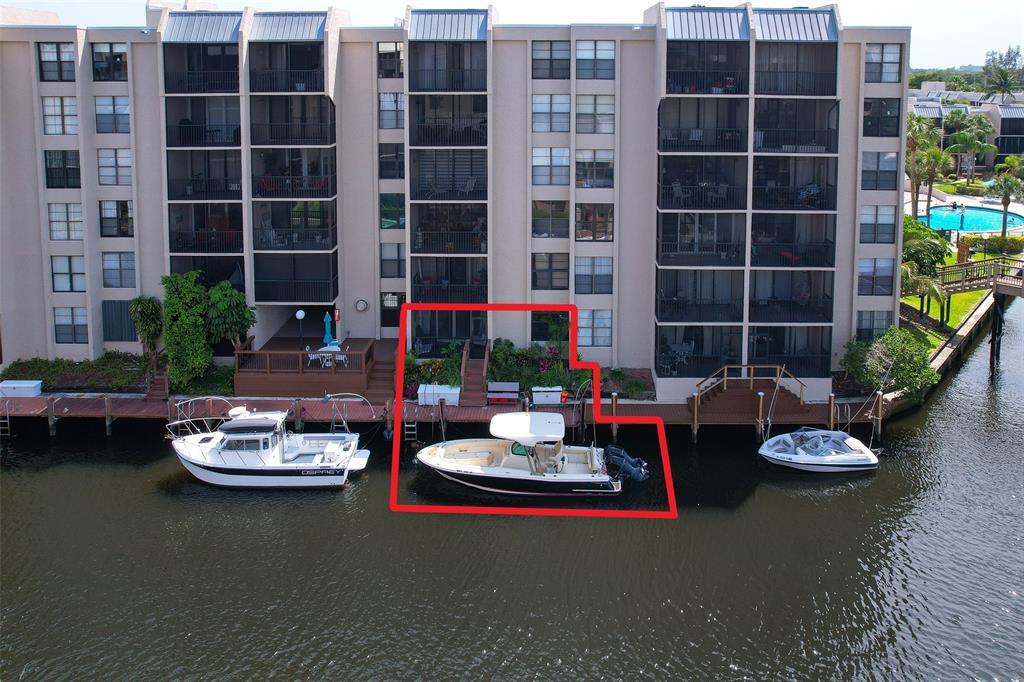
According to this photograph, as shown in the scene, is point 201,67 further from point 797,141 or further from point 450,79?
point 797,141

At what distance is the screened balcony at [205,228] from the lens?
5416 cm

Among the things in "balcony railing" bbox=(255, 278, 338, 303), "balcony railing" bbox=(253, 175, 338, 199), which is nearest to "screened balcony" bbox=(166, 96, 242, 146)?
"balcony railing" bbox=(253, 175, 338, 199)

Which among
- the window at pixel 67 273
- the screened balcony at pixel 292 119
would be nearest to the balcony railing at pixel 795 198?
the screened balcony at pixel 292 119

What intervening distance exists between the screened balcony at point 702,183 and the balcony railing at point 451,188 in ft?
28.9

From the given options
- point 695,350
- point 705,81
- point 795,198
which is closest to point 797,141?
point 795,198

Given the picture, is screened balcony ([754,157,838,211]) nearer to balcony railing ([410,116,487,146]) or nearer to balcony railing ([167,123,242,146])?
balcony railing ([410,116,487,146])

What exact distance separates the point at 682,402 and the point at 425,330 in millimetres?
13645

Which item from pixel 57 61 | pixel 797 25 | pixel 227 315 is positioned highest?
pixel 797 25

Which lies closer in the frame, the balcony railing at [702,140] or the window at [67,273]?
the balcony railing at [702,140]

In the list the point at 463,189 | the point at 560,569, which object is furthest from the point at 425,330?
the point at 560,569

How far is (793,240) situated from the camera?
2121 inches

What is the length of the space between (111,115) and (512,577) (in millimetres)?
32520

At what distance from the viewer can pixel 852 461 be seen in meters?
45.3

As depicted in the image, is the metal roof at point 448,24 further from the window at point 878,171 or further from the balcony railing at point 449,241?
the window at point 878,171
